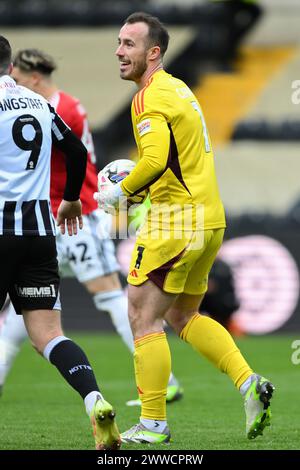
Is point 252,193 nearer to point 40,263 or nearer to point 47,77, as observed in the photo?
point 47,77

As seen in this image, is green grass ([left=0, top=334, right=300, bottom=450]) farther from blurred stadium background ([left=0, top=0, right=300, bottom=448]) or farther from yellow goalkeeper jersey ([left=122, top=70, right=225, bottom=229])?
blurred stadium background ([left=0, top=0, right=300, bottom=448])

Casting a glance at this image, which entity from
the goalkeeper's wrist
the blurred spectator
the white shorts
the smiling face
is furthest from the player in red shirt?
the blurred spectator

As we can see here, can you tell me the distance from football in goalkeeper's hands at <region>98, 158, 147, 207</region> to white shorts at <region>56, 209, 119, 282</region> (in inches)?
79.5

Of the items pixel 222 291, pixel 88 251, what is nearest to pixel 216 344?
pixel 88 251

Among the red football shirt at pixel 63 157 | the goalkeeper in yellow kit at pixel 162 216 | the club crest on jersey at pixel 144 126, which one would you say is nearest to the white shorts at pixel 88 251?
the red football shirt at pixel 63 157

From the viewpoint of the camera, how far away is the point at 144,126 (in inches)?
227

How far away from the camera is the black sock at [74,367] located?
17.8 feet

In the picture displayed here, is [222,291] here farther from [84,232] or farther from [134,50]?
[134,50]

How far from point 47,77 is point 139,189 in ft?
8.78

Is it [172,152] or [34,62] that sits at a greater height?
[34,62]

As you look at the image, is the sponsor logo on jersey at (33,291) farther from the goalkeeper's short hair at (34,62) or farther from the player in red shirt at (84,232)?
the goalkeeper's short hair at (34,62)

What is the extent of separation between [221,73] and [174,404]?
503 inches

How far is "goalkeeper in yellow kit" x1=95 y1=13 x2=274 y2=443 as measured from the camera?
5.77 m
